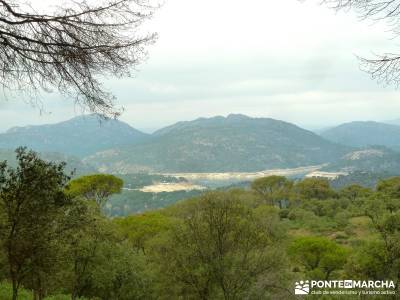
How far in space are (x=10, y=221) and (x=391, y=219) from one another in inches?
955

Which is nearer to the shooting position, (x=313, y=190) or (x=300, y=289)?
(x=300, y=289)

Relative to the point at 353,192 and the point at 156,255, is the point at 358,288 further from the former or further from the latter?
the point at 353,192

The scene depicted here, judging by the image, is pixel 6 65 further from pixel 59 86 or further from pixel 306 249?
pixel 306 249

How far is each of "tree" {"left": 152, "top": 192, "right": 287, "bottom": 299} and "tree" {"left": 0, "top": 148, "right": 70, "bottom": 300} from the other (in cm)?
1107

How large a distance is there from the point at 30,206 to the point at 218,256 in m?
13.0

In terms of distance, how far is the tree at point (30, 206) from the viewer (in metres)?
8.30

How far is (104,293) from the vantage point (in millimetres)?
23750

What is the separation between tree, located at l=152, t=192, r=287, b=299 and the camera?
18.8 metres

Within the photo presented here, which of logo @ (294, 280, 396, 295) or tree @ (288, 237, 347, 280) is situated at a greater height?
logo @ (294, 280, 396, 295)

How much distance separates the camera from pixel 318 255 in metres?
35.1

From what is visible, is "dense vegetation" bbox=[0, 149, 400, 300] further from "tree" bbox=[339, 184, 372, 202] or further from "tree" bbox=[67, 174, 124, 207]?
"tree" bbox=[339, 184, 372, 202]

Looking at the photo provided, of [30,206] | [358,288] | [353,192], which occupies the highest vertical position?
[30,206]

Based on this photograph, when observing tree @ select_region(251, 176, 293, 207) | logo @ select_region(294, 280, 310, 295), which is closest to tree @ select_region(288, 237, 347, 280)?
logo @ select_region(294, 280, 310, 295)

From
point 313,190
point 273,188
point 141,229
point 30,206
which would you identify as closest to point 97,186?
point 141,229
